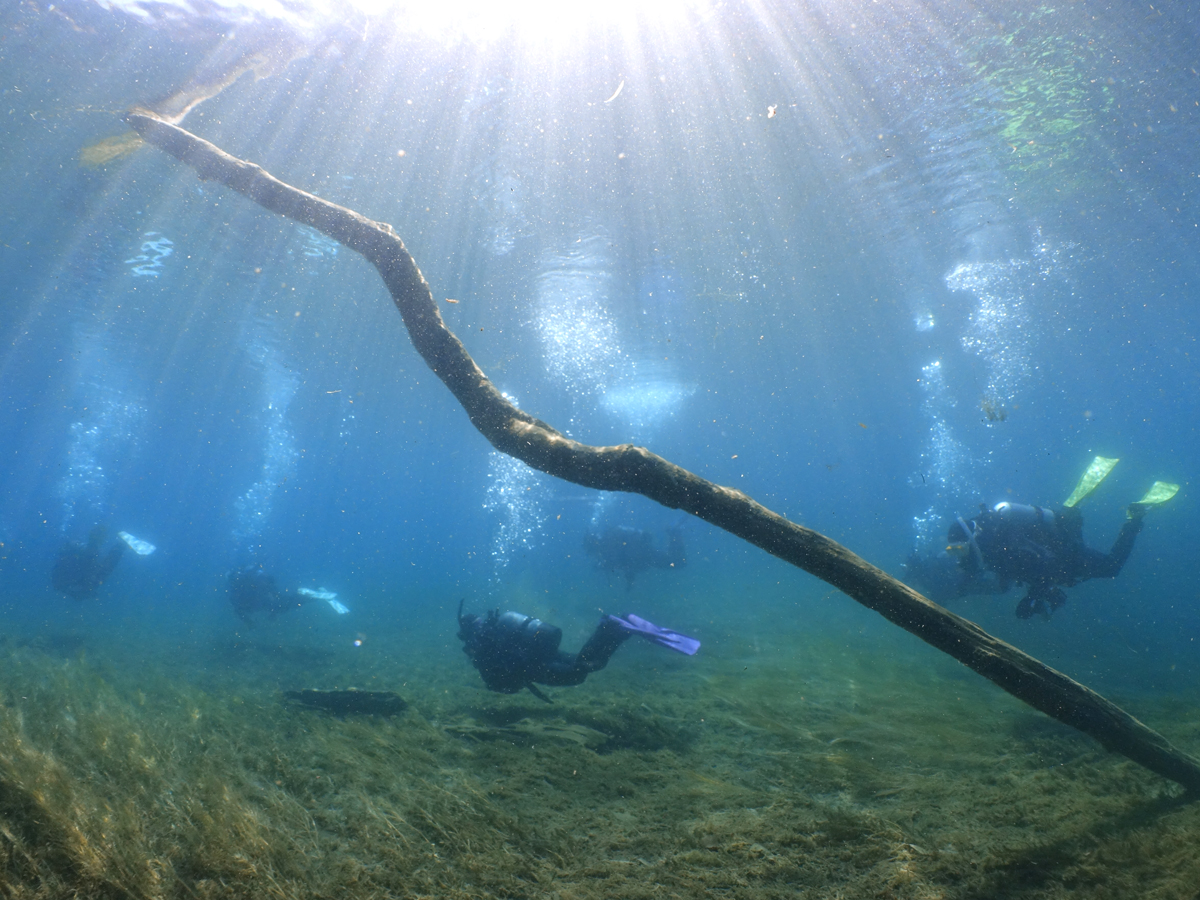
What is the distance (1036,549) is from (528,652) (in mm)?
8914

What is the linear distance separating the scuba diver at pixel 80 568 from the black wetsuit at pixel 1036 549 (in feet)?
80.3

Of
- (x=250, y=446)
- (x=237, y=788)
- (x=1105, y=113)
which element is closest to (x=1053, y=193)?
(x=1105, y=113)

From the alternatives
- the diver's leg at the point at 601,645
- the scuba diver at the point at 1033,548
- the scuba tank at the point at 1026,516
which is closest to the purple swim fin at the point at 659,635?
the diver's leg at the point at 601,645

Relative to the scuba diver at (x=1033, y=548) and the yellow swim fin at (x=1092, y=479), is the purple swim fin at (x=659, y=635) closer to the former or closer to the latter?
the scuba diver at (x=1033, y=548)

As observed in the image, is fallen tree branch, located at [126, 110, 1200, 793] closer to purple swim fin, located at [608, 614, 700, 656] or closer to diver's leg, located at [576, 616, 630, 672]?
purple swim fin, located at [608, 614, 700, 656]

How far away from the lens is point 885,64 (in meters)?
10.2

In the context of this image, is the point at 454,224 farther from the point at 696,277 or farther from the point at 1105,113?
the point at 1105,113

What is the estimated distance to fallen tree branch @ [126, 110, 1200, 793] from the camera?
3303mm

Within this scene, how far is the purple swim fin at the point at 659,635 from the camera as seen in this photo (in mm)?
6527

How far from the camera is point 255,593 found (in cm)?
1559

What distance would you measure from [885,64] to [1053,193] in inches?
425

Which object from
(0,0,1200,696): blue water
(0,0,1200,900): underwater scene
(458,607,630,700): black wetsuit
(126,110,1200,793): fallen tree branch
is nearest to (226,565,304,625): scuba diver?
(0,0,1200,900): underwater scene

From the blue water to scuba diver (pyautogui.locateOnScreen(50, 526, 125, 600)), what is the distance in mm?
4725

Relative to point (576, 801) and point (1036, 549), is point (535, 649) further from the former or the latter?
point (1036, 549)
